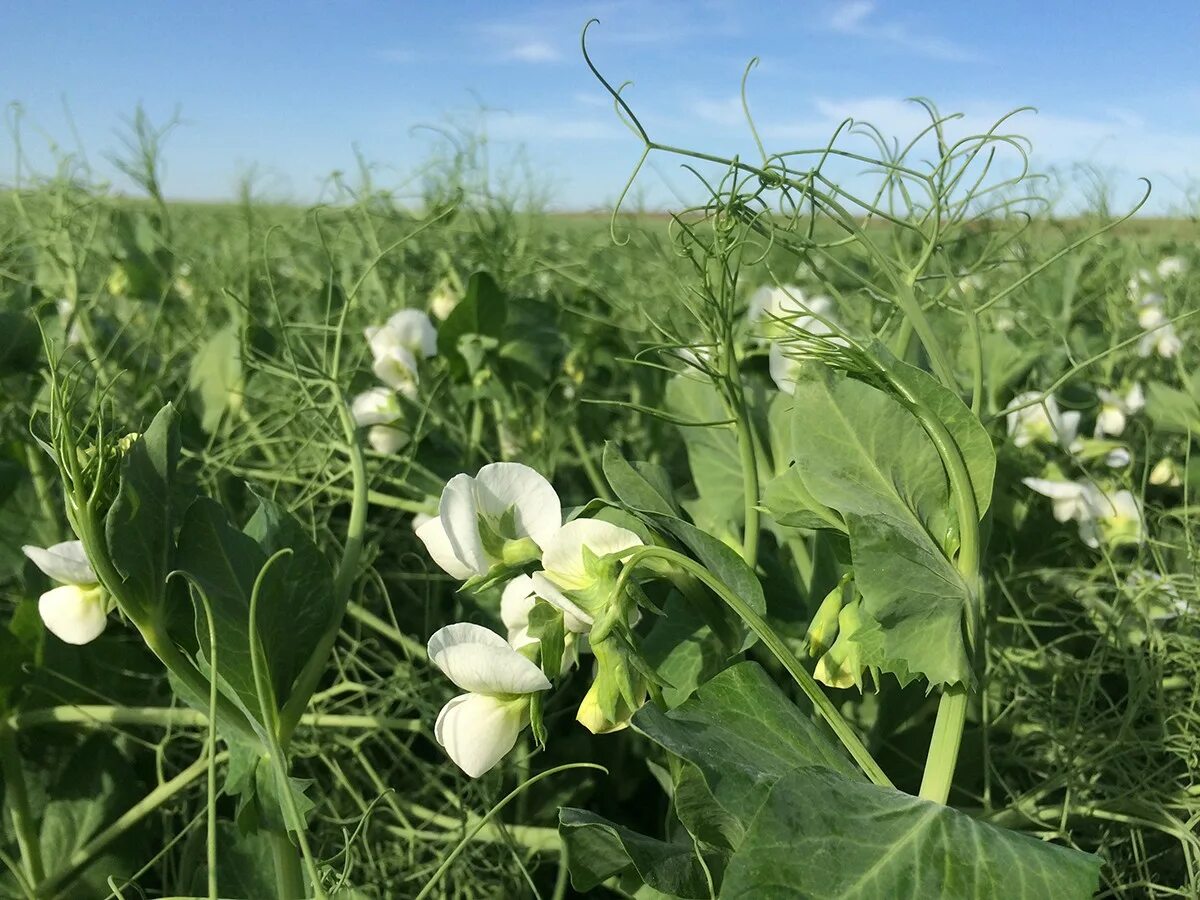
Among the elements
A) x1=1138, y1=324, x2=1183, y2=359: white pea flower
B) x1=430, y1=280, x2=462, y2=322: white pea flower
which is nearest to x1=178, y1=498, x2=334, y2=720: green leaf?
x1=430, y1=280, x2=462, y2=322: white pea flower

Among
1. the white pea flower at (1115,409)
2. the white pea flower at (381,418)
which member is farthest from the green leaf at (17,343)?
the white pea flower at (1115,409)

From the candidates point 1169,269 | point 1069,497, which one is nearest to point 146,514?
point 1069,497

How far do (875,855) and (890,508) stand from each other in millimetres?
167

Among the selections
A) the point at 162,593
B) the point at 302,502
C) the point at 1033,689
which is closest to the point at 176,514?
the point at 162,593

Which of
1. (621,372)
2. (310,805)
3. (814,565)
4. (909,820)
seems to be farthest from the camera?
(621,372)

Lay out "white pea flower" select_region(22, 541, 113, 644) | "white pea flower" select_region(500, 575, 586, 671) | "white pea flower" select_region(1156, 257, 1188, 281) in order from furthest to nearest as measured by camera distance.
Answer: "white pea flower" select_region(1156, 257, 1188, 281), "white pea flower" select_region(22, 541, 113, 644), "white pea flower" select_region(500, 575, 586, 671)

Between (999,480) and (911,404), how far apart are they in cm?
58

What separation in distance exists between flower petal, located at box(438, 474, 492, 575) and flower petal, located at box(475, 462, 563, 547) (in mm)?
11

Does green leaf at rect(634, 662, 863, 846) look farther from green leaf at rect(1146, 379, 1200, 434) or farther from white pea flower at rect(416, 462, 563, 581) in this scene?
green leaf at rect(1146, 379, 1200, 434)

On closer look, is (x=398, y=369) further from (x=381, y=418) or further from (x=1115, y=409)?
(x=1115, y=409)

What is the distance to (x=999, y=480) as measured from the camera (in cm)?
99

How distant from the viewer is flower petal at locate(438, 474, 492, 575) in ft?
1.66

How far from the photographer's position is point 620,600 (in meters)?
0.44

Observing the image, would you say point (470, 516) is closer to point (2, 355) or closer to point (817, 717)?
point (817, 717)
